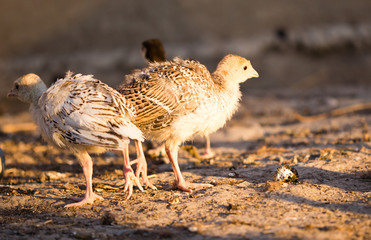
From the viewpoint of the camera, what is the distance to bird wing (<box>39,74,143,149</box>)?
5254 mm

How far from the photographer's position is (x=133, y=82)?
5.98 meters

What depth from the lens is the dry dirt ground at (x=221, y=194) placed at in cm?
444

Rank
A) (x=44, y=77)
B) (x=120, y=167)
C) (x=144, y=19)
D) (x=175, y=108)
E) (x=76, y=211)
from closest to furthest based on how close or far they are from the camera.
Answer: (x=76, y=211), (x=175, y=108), (x=120, y=167), (x=44, y=77), (x=144, y=19)

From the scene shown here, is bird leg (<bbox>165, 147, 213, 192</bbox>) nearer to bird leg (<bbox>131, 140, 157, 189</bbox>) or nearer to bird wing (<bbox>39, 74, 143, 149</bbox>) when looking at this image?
bird leg (<bbox>131, 140, 157, 189</bbox>)

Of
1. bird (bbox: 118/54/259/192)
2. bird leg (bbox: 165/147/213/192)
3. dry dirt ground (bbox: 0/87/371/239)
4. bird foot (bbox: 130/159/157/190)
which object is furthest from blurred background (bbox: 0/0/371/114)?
bird leg (bbox: 165/147/213/192)

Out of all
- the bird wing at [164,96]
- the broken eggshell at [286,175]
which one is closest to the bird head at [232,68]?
the bird wing at [164,96]

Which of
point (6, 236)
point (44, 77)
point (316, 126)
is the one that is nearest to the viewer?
point (6, 236)

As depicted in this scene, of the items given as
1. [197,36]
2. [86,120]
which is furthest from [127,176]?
[197,36]

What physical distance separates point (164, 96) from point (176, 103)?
6.4 inches

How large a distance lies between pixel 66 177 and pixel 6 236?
8.74ft

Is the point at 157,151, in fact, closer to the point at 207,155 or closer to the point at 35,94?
the point at 207,155

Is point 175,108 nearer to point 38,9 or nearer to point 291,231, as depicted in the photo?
point 291,231

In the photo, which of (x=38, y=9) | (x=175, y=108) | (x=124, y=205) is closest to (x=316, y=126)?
(x=175, y=108)

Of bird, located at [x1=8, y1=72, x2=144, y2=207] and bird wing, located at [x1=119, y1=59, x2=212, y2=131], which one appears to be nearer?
bird, located at [x1=8, y1=72, x2=144, y2=207]
